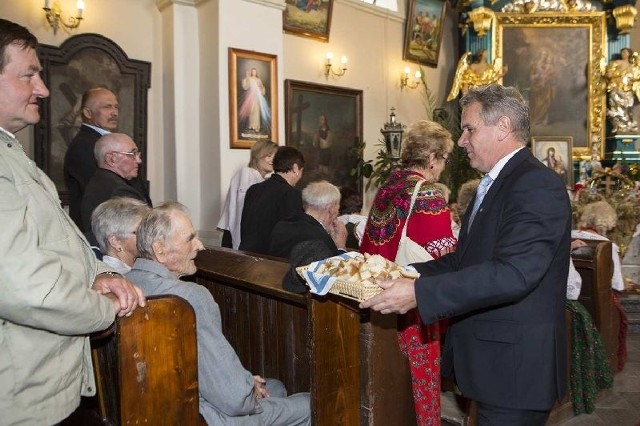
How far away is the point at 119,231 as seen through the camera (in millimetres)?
2947

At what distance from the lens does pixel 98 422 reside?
2029mm

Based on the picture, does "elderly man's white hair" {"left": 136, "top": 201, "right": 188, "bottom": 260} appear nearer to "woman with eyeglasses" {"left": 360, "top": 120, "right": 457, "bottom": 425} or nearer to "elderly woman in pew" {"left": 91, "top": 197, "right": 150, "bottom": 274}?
"elderly woman in pew" {"left": 91, "top": 197, "right": 150, "bottom": 274}

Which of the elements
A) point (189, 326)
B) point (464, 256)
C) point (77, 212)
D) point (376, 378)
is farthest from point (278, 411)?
point (77, 212)

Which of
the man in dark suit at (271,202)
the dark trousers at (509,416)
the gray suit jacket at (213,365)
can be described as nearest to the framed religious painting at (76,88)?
the man in dark suit at (271,202)

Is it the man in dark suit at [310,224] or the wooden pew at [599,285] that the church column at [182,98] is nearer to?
the man in dark suit at [310,224]

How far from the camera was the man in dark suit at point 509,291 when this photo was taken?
1992 mm

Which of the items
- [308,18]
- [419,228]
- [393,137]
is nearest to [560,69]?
[393,137]

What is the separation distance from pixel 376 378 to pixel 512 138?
3.77 feet

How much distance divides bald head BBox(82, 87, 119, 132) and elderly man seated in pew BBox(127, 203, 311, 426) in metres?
2.18

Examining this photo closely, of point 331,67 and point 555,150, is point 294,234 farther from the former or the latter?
point 555,150

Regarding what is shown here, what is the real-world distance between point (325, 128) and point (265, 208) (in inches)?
195

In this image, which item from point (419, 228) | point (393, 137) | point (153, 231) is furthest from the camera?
point (393, 137)

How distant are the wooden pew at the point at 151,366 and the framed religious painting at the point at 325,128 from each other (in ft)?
22.2

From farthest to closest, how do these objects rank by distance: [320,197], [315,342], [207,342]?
[320,197] → [315,342] → [207,342]
